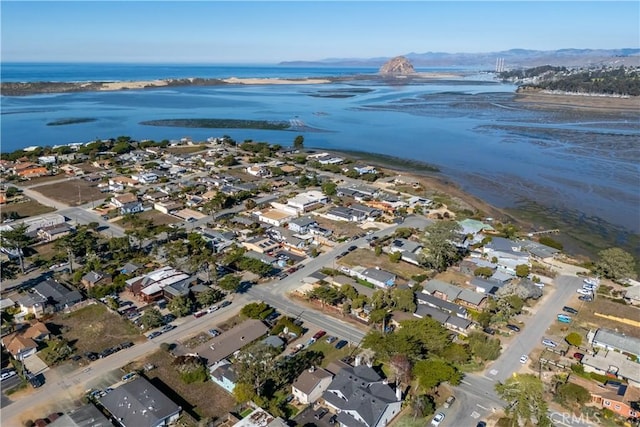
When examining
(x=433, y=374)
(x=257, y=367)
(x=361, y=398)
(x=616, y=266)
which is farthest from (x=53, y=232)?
(x=616, y=266)

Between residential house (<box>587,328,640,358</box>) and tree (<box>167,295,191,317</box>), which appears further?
tree (<box>167,295,191,317</box>)

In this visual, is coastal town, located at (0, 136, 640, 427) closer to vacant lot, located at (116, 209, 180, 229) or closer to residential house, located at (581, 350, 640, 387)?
residential house, located at (581, 350, 640, 387)

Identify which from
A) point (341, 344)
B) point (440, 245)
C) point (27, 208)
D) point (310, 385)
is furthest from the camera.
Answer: point (27, 208)

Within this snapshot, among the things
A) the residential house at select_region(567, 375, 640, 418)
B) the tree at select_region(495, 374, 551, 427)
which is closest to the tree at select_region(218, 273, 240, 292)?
the tree at select_region(495, 374, 551, 427)

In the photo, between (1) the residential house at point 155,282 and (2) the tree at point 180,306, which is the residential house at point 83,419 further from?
(1) the residential house at point 155,282

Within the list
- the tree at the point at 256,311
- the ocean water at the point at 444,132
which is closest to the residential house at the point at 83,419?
the tree at the point at 256,311

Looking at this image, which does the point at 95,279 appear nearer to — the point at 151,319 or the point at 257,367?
the point at 151,319

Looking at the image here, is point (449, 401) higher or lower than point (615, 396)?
lower

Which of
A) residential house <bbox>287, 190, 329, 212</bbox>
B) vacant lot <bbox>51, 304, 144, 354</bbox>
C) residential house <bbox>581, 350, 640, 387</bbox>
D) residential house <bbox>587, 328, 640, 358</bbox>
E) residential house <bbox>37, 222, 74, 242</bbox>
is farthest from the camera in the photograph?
residential house <bbox>287, 190, 329, 212</bbox>
